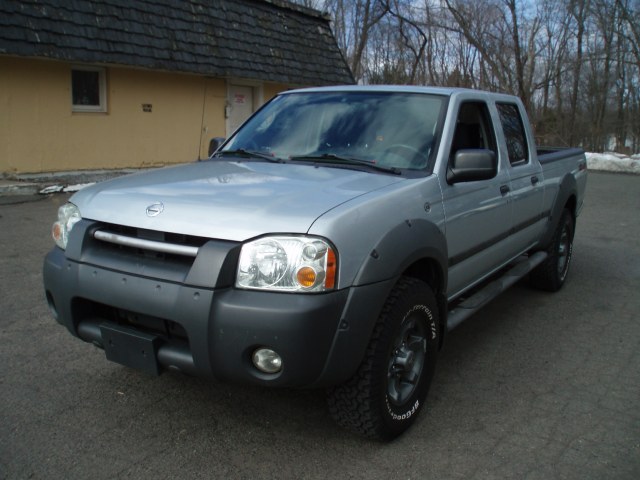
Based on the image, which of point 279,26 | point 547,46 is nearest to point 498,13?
point 547,46

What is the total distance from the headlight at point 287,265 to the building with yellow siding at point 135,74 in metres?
8.62

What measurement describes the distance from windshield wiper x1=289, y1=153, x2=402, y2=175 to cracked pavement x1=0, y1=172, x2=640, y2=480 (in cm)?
138

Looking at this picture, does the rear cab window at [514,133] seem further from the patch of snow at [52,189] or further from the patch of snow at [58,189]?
the patch of snow at [52,189]

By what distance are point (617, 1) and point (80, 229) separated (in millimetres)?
26318

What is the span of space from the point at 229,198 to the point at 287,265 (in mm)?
523

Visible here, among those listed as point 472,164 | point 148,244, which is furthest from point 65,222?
point 472,164

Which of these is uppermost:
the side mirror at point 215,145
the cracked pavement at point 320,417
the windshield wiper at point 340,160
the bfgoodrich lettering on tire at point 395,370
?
the side mirror at point 215,145

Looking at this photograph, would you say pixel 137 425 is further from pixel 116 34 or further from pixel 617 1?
pixel 617 1

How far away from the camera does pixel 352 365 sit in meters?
2.70

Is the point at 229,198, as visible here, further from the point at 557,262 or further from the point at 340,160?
the point at 557,262

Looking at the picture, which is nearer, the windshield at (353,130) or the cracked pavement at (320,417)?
the cracked pavement at (320,417)

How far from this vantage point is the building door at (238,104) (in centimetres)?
1388

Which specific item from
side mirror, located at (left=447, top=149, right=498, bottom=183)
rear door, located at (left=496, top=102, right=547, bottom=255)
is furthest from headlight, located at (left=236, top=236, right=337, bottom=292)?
rear door, located at (left=496, top=102, right=547, bottom=255)

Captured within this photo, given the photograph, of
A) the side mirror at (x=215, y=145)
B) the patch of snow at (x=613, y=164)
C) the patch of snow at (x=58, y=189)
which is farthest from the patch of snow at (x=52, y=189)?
the patch of snow at (x=613, y=164)
